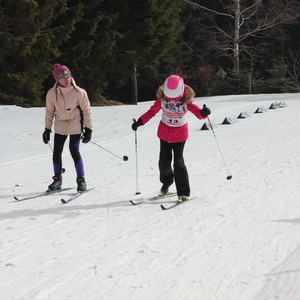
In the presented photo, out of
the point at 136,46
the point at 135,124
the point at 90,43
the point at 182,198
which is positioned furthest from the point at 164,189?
the point at 136,46

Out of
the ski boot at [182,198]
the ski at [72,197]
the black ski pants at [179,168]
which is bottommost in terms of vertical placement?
the ski at [72,197]

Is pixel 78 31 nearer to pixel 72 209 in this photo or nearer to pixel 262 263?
pixel 72 209

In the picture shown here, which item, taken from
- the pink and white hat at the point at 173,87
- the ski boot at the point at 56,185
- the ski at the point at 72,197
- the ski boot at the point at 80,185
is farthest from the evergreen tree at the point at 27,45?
the pink and white hat at the point at 173,87

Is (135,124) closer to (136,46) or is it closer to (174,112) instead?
(174,112)

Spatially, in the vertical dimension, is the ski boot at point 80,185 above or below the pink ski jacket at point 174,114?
below

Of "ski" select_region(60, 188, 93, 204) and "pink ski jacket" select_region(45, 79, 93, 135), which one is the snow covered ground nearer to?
"ski" select_region(60, 188, 93, 204)

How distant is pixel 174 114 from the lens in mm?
6078

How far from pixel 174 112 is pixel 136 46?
816 inches

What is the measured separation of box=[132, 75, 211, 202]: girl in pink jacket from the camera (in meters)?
5.94

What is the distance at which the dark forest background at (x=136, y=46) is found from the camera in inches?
805

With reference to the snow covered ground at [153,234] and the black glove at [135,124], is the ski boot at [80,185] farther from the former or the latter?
the black glove at [135,124]

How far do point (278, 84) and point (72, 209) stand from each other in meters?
29.4

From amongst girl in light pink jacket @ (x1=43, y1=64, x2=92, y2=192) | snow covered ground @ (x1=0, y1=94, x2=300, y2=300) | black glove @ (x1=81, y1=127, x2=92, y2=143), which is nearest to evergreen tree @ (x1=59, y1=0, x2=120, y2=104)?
snow covered ground @ (x1=0, y1=94, x2=300, y2=300)

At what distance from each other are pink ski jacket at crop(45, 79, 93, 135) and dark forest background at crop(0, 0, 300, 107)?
13.9 m
